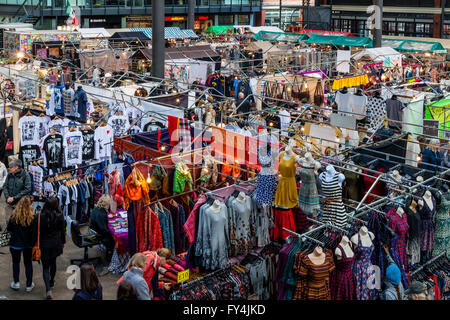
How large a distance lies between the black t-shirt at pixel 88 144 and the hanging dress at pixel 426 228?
6484 mm

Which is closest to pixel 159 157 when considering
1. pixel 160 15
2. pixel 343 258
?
pixel 343 258

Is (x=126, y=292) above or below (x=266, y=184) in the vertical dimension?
below

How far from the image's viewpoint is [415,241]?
7566 mm

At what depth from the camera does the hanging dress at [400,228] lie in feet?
23.7

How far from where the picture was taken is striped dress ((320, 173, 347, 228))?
7.02 m

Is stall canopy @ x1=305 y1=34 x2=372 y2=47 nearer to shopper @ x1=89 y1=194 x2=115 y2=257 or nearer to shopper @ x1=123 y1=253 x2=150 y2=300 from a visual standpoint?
shopper @ x1=89 y1=194 x2=115 y2=257

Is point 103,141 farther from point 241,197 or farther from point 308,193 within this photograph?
point 308,193

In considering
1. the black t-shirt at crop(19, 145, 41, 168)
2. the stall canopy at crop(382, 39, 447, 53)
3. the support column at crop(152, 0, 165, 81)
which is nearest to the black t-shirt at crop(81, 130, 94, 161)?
the black t-shirt at crop(19, 145, 41, 168)

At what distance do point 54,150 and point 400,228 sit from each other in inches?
263

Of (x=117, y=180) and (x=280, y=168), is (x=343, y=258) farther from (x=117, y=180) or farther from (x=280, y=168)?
(x=117, y=180)

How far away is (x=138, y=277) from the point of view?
6.35 metres

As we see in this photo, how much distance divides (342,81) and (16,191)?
10304 millimetres

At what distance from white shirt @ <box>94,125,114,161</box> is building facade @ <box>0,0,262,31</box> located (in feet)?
102

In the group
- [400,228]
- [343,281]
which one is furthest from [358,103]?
[343,281]
